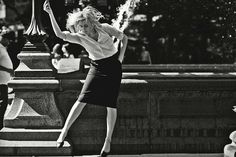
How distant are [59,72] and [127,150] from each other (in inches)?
56.7

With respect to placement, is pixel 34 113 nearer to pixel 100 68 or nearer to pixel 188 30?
pixel 100 68

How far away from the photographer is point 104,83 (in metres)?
6.22

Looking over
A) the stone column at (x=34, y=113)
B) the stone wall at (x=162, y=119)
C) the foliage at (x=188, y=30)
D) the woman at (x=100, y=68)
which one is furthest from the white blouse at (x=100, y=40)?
the foliage at (x=188, y=30)

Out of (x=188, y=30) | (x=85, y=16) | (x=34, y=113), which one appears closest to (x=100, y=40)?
(x=85, y=16)

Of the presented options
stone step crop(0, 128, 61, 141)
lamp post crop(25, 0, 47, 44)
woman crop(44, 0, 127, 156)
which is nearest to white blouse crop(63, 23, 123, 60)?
woman crop(44, 0, 127, 156)

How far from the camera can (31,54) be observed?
689 cm

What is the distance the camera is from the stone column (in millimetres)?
6621

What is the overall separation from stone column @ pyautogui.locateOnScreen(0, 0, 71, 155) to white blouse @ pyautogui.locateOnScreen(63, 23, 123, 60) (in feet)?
2.67

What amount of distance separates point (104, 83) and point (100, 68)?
20cm

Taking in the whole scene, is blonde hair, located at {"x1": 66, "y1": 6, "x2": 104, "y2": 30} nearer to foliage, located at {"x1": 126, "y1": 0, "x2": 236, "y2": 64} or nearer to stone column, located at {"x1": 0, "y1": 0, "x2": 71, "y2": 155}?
stone column, located at {"x1": 0, "y1": 0, "x2": 71, "y2": 155}

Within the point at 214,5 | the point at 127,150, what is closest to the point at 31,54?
the point at 127,150

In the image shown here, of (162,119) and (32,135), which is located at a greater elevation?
(162,119)

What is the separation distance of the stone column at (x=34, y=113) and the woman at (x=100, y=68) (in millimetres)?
558

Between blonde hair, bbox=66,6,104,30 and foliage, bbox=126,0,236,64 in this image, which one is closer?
blonde hair, bbox=66,6,104,30
